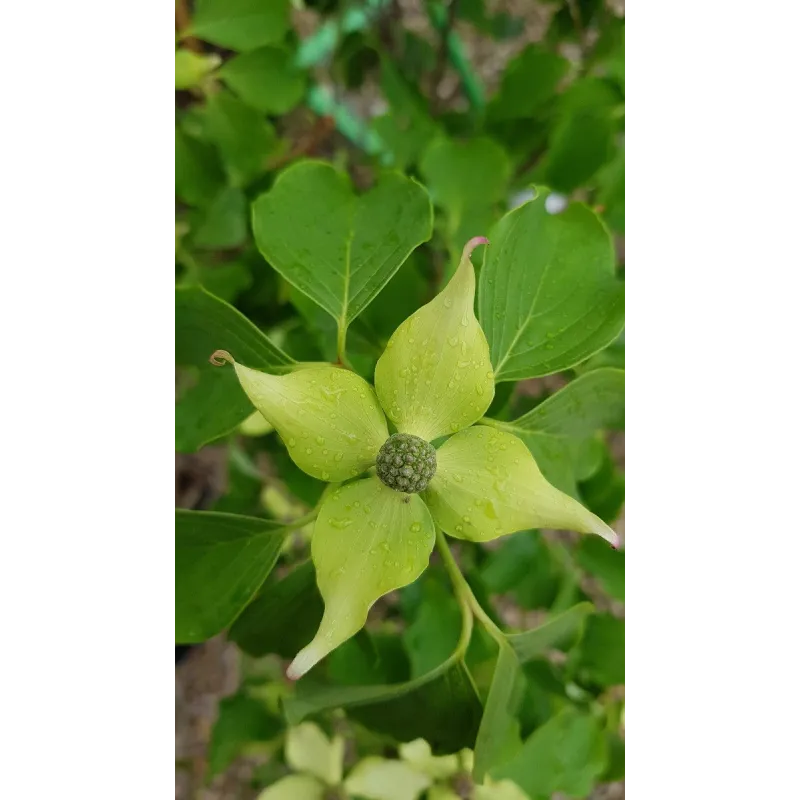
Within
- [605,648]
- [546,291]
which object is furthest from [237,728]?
[546,291]

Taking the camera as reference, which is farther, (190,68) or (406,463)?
(190,68)

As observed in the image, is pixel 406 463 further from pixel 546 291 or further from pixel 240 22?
pixel 240 22

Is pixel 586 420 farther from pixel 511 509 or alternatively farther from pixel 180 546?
pixel 180 546

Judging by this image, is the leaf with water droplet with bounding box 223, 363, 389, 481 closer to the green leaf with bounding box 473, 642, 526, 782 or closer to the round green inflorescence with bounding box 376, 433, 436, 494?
the round green inflorescence with bounding box 376, 433, 436, 494

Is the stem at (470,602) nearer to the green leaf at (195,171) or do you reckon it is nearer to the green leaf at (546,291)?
the green leaf at (546,291)

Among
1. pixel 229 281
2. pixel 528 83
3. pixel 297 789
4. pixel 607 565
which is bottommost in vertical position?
pixel 297 789

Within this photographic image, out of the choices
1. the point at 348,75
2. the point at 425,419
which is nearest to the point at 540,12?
the point at 348,75

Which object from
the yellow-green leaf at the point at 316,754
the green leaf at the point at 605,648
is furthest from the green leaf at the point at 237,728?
the green leaf at the point at 605,648
